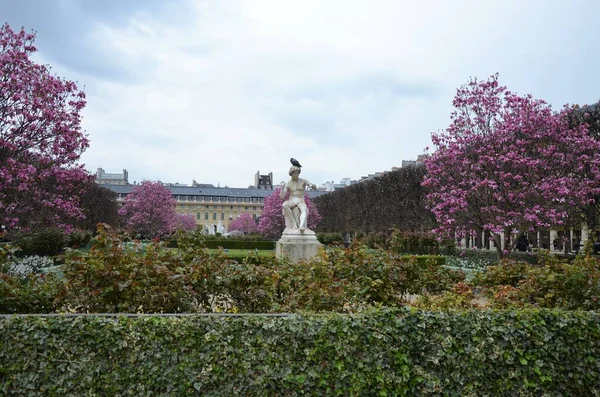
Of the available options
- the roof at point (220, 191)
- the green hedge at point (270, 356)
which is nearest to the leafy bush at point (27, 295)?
the green hedge at point (270, 356)

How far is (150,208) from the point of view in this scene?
48094mm

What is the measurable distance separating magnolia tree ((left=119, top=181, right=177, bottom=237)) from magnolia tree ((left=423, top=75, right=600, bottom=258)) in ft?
112

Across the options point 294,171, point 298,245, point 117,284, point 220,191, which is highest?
point 220,191

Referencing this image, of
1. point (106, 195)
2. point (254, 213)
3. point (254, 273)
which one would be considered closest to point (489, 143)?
point (254, 273)

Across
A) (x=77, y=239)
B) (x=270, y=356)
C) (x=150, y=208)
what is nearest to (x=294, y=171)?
(x=270, y=356)

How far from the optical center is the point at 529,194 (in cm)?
1728

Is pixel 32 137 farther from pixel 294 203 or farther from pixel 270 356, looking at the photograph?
pixel 270 356

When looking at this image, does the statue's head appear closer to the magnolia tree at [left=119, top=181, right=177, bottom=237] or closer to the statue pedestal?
the statue pedestal

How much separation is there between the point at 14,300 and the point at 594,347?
572cm

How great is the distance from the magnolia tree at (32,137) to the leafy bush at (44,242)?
5895 millimetres

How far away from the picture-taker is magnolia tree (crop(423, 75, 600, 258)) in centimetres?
1698

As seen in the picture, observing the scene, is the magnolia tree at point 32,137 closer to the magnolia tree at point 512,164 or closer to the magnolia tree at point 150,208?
the magnolia tree at point 512,164

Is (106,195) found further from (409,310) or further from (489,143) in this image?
(409,310)

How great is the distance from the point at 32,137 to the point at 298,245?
795 centimetres
